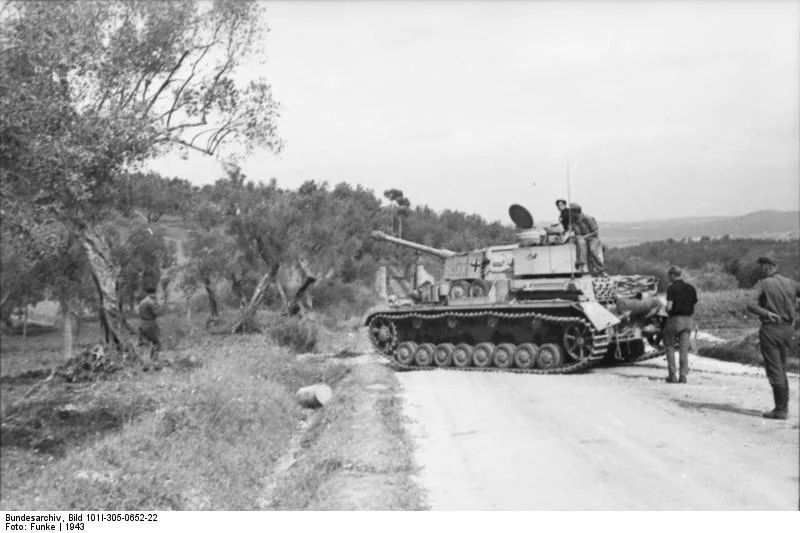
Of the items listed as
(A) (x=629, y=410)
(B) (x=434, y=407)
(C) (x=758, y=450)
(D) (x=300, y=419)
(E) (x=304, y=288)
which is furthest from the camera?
(E) (x=304, y=288)

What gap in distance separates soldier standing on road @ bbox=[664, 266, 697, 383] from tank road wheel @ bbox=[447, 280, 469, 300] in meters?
4.00

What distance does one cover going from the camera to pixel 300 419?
39.9 ft

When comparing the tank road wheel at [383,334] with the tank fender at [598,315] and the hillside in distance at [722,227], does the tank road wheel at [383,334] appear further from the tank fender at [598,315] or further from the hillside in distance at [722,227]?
the hillside in distance at [722,227]

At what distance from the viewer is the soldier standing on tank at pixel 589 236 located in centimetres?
1436

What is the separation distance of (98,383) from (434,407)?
26.0 feet

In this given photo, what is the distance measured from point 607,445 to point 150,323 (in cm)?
1004

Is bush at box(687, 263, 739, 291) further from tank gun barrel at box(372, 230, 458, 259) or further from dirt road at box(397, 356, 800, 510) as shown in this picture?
dirt road at box(397, 356, 800, 510)

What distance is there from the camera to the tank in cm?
1376

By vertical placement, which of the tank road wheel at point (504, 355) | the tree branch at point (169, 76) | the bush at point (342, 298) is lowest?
the bush at point (342, 298)

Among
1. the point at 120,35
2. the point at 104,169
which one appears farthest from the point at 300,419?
the point at 120,35

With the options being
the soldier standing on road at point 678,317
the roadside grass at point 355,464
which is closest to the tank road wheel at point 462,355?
the roadside grass at point 355,464

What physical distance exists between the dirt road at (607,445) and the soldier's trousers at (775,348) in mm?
493

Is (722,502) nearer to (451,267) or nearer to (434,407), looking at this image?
Result: (434,407)

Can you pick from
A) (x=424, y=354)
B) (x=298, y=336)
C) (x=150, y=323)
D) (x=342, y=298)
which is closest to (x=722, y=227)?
(x=424, y=354)
